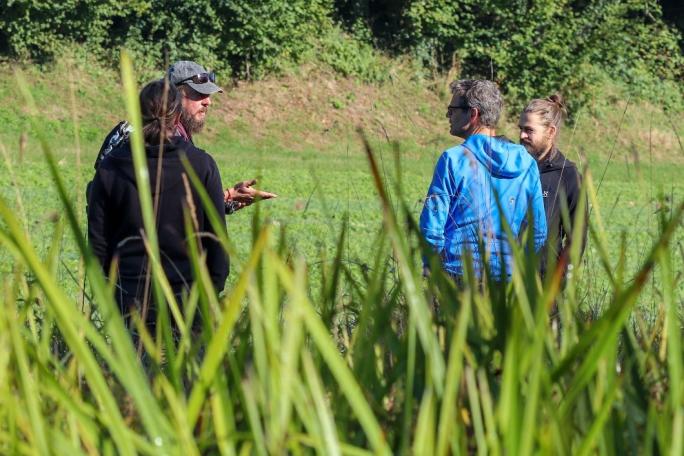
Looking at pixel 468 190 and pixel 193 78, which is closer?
pixel 468 190

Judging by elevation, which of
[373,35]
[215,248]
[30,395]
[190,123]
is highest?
[30,395]

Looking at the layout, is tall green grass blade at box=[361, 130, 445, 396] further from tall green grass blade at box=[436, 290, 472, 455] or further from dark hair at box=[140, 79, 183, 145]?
dark hair at box=[140, 79, 183, 145]

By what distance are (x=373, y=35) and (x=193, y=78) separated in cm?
2718

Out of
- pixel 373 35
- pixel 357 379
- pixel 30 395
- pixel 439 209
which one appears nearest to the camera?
pixel 30 395

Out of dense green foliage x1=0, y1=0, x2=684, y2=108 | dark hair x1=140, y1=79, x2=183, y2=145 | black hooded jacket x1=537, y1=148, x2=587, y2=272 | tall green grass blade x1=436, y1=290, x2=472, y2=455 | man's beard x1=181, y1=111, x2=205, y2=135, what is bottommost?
dense green foliage x1=0, y1=0, x2=684, y2=108

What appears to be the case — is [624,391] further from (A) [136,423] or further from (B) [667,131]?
(B) [667,131]

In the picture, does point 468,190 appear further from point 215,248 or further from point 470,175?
point 215,248

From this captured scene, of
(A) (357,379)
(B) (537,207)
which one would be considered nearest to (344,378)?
(A) (357,379)

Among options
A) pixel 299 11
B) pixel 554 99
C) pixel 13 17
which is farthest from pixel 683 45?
pixel 554 99

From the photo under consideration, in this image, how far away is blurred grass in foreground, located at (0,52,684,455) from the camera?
5.40 feet

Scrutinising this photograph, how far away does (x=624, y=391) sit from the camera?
193 centimetres

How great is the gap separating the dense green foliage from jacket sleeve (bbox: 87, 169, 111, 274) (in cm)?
2336

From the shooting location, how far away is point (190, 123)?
193 inches

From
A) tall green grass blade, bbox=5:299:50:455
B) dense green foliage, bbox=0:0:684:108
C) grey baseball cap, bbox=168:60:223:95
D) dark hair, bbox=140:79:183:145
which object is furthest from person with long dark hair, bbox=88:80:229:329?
dense green foliage, bbox=0:0:684:108
